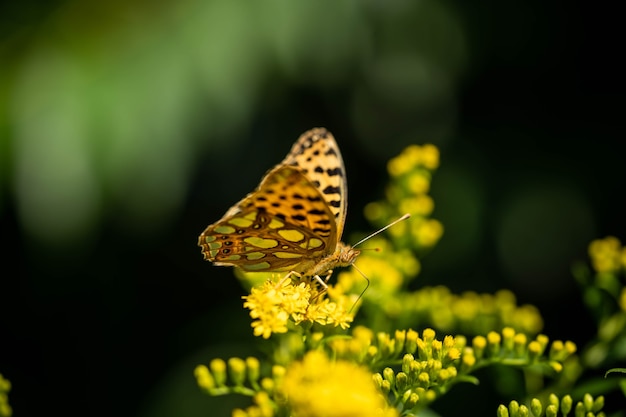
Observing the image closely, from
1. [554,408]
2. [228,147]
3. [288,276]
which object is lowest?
[554,408]

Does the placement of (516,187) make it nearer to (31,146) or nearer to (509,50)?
(509,50)

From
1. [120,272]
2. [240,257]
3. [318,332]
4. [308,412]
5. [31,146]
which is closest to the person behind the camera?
[308,412]

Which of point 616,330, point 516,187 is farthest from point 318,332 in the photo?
point 516,187

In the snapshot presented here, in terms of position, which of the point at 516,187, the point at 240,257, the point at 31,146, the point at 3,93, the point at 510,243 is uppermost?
the point at 3,93

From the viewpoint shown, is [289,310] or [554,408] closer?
[554,408]

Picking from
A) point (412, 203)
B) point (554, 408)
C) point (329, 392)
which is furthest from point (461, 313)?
point (329, 392)

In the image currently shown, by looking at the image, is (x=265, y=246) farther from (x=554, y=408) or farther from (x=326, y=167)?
(x=554, y=408)

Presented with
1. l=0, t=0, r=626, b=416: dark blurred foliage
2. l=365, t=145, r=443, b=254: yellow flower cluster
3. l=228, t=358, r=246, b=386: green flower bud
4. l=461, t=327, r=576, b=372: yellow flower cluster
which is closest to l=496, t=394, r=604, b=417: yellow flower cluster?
l=461, t=327, r=576, b=372: yellow flower cluster
